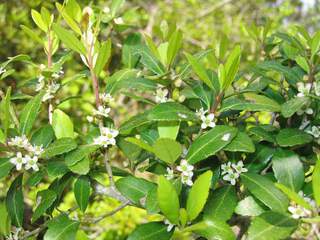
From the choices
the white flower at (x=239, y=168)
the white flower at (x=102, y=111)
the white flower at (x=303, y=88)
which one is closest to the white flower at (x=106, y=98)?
the white flower at (x=102, y=111)

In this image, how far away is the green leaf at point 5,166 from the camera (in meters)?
1.11

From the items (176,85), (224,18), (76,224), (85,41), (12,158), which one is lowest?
(224,18)

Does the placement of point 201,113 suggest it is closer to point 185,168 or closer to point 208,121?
point 208,121

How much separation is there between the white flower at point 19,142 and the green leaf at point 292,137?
1.95 ft

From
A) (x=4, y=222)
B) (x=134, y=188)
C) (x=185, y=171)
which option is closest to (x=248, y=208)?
(x=185, y=171)

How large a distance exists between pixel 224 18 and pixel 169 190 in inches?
187

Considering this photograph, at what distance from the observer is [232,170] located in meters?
1.12

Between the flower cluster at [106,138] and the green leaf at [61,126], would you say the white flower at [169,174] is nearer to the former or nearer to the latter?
the flower cluster at [106,138]

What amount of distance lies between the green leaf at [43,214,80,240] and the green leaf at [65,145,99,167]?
16cm

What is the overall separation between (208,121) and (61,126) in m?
0.37

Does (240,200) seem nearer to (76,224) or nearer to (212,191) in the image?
(212,191)

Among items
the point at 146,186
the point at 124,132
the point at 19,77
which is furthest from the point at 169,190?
the point at 19,77

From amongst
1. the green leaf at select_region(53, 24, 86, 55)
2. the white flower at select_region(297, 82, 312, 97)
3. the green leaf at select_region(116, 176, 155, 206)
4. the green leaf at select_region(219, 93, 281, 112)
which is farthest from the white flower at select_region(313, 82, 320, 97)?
the green leaf at select_region(53, 24, 86, 55)

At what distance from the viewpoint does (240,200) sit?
1142 mm
